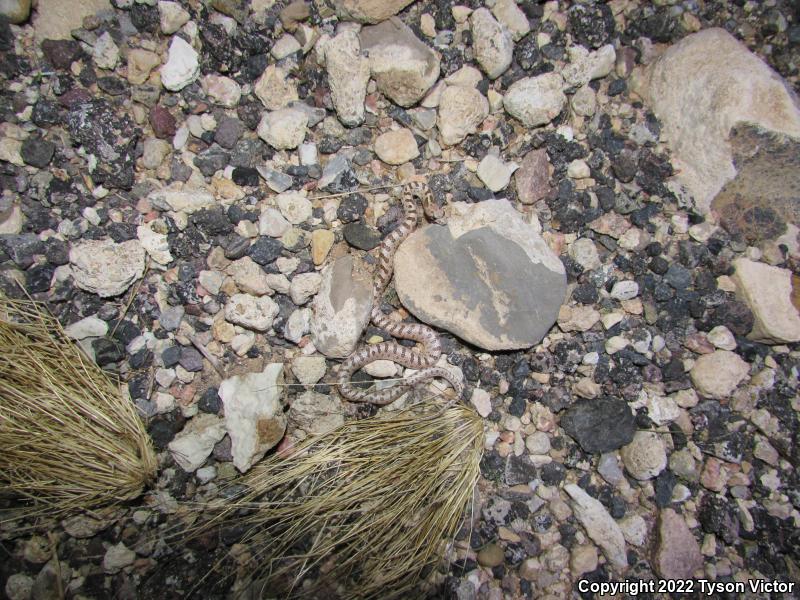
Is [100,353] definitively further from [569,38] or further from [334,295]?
[569,38]

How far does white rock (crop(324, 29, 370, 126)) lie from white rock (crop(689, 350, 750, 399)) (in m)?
3.56

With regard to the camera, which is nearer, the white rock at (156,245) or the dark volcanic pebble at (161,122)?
the white rock at (156,245)

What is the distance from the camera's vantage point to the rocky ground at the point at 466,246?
371cm

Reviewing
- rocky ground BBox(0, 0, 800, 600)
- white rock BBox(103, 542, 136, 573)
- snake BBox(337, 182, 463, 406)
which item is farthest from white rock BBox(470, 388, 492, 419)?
white rock BBox(103, 542, 136, 573)

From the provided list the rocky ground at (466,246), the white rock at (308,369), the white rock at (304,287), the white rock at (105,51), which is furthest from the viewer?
the white rock at (105,51)

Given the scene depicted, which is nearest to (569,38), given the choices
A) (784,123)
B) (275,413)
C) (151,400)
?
(784,123)

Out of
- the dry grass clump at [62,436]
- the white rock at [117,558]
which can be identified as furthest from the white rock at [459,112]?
the white rock at [117,558]

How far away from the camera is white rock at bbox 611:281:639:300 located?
13.6 ft

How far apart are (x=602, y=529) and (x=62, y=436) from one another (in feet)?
12.8

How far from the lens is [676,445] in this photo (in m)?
3.90

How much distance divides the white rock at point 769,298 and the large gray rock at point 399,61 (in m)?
3.13

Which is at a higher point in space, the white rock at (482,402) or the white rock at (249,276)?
the white rock at (249,276)

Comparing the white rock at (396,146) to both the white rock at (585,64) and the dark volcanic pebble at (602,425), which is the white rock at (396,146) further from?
the dark volcanic pebble at (602,425)

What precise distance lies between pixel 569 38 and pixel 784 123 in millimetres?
1935
